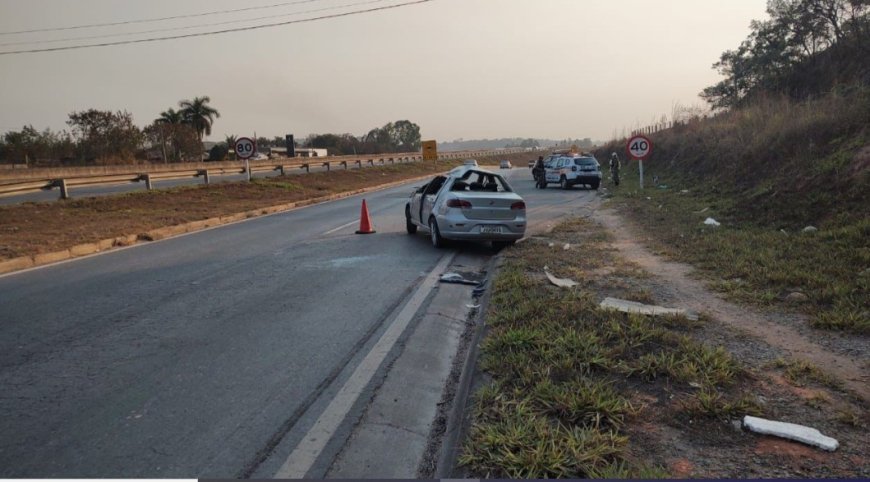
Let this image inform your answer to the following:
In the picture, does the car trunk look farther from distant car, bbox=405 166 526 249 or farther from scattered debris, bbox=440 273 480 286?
scattered debris, bbox=440 273 480 286

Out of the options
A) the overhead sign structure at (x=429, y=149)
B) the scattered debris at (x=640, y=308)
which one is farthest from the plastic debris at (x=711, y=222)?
the overhead sign structure at (x=429, y=149)

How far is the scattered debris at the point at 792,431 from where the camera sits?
119 inches

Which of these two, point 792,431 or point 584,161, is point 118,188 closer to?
point 584,161

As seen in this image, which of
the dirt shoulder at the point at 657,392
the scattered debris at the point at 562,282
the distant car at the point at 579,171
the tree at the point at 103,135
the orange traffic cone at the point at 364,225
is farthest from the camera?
the tree at the point at 103,135

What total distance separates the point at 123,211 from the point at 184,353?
14.8 m

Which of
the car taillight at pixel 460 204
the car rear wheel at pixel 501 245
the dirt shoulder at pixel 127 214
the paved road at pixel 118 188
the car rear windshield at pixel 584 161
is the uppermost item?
the car rear windshield at pixel 584 161

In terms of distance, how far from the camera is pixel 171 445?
11.1ft

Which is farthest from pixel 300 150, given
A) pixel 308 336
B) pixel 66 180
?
→ pixel 308 336

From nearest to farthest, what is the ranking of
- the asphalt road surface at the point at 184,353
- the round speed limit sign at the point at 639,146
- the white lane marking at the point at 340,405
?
the white lane marking at the point at 340,405
the asphalt road surface at the point at 184,353
the round speed limit sign at the point at 639,146

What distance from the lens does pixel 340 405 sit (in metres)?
3.92

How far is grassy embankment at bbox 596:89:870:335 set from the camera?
6004mm

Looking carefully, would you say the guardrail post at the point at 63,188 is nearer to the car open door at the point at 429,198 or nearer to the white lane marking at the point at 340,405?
the car open door at the point at 429,198

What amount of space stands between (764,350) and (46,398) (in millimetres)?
5424

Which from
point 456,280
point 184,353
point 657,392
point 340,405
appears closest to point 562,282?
point 456,280
